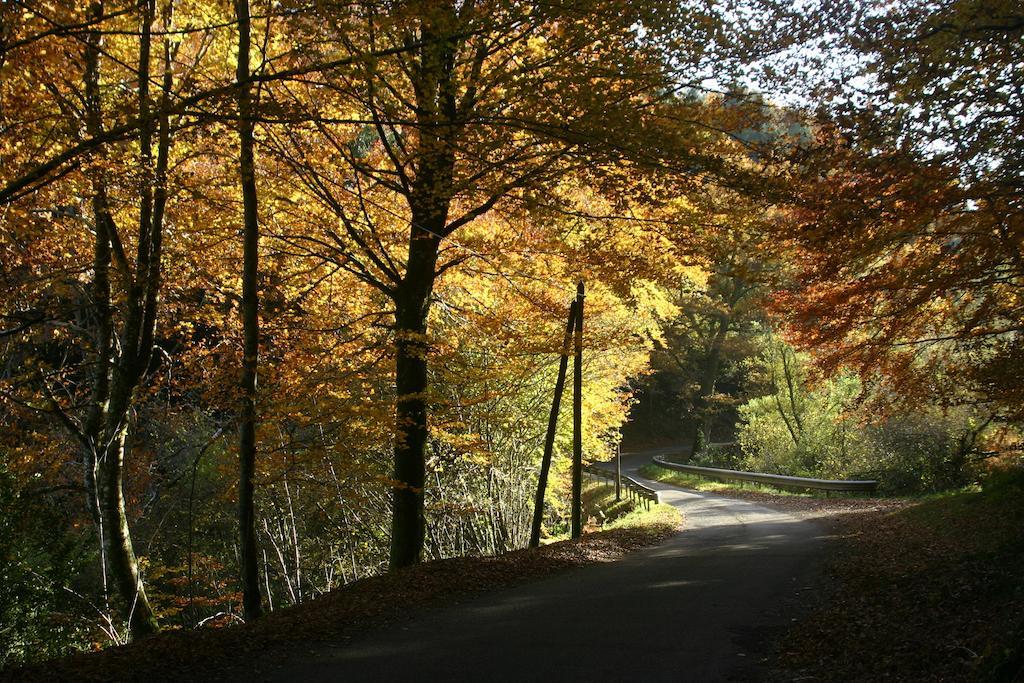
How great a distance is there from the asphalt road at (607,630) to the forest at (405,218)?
9.54 ft

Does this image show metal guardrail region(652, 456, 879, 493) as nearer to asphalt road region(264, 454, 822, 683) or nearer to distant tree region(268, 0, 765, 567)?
asphalt road region(264, 454, 822, 683)

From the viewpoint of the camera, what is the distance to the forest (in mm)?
8305

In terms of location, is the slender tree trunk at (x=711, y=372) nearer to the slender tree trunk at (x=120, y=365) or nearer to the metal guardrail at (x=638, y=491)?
the metal guardrail at (x=638, y=491)

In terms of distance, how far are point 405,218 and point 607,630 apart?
6974 millimetres

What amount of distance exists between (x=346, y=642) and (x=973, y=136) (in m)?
8.93

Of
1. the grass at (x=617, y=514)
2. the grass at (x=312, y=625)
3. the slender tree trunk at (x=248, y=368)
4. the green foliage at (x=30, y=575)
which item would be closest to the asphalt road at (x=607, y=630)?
the grass at (x=312, y=625)

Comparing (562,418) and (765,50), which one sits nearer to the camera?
(765,50)

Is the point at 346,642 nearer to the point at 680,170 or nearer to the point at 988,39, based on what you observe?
the point at 680,170

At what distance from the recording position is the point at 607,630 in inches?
292

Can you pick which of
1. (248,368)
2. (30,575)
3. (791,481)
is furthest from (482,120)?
(791,481)

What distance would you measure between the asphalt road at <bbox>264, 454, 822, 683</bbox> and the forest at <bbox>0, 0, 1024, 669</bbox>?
291 cm

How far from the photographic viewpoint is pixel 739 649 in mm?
6789

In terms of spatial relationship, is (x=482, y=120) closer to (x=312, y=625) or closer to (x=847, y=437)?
(x=312, y=625)

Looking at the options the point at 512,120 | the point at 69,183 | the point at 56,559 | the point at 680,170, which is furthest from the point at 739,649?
the point at 69,183
